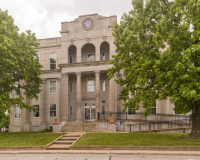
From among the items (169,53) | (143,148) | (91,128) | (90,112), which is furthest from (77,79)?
(143,148)

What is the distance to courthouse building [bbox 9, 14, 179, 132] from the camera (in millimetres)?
29938

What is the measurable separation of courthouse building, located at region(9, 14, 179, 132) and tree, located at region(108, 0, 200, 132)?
41.4 ft

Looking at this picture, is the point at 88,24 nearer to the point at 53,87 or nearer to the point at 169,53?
the point at 53,87

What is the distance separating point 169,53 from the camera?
15844 millimetres

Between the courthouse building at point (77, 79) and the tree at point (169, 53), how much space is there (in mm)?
12615

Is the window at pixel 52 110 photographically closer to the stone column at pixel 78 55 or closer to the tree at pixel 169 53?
the stone column at pixel 78 55

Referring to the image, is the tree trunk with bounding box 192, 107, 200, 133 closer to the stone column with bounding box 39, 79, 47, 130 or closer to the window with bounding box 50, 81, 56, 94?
the window with bounding box 50, 81, 56, 94

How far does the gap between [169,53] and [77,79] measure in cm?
1694

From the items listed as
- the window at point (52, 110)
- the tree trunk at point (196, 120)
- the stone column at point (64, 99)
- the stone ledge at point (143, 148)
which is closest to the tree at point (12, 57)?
the stone column at point (64, 99)

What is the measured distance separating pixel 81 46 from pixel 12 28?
→ 39.9 feet

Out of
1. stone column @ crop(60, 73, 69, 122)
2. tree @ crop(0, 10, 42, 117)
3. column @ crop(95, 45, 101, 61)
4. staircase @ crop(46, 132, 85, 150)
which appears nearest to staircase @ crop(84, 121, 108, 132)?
stone column @ crop(60, 73, 69, 122)

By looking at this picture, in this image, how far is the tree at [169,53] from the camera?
1353 cm

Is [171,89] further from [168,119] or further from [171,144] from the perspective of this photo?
[168,119]

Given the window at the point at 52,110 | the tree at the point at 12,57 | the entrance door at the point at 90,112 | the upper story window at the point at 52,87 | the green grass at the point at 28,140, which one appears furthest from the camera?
the upper story window at the point at 52,87
